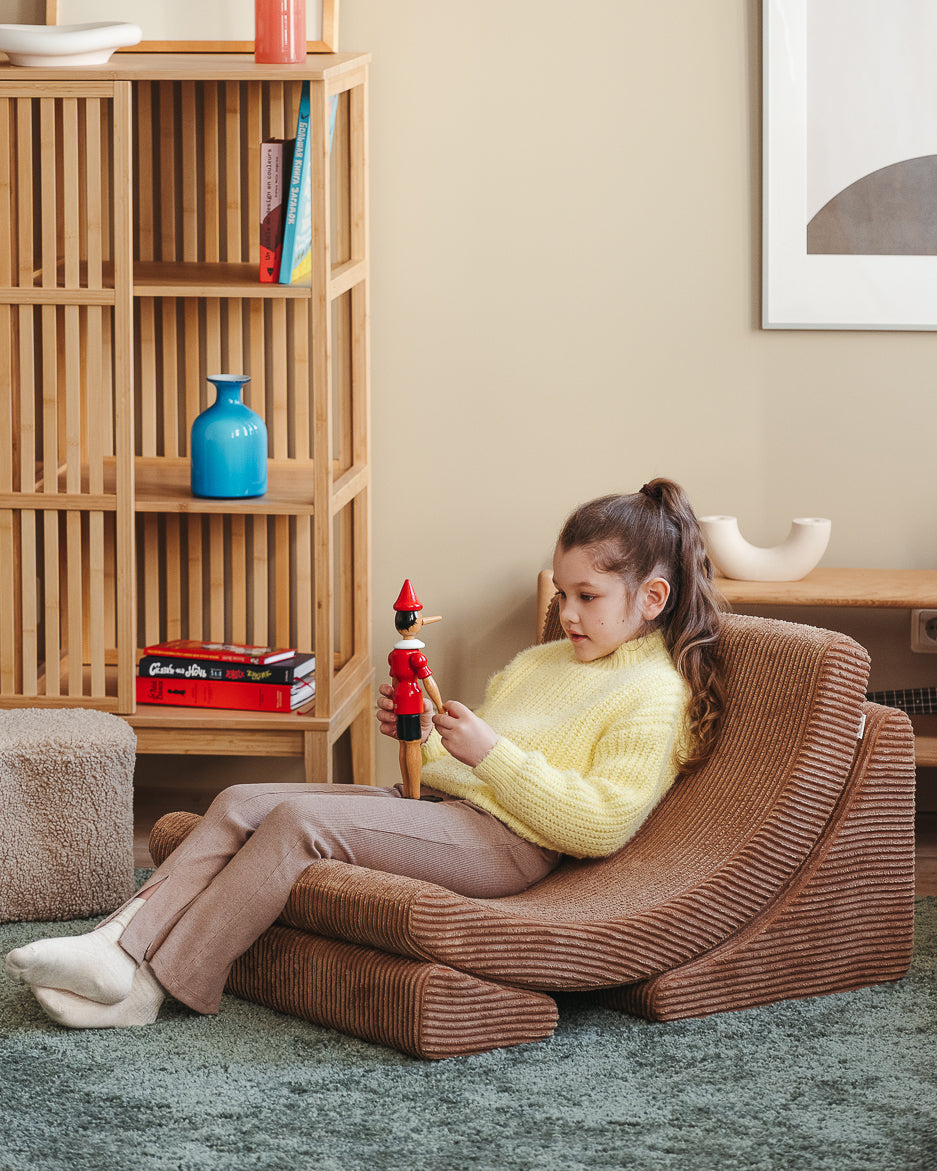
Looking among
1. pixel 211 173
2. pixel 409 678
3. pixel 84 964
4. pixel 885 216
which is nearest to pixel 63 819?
pixel 84 964

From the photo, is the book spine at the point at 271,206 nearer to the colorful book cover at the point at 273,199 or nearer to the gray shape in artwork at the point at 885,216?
the colorful book cover at the point at 273,199

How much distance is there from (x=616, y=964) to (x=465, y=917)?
0.78 feet

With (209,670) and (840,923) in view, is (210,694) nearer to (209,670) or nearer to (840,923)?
(209,670)

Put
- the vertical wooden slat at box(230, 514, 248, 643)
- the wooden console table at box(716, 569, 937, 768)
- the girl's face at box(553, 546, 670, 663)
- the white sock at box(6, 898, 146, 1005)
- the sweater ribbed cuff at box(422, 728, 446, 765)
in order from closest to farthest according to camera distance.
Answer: the white sock at box(6, 898, 146, 1005), the girl's face at box(553, 546, 670, 663), the sweater ribbed cuff at box(422, 728, 446, 765), the wooden console table at box(716, 569, 937, 768), the vertical wooden slat at box(230, 514, 248, 643)

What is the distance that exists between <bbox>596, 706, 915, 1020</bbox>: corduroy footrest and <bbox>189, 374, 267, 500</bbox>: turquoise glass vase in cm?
122

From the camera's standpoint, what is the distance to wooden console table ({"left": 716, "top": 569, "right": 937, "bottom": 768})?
2.86 m

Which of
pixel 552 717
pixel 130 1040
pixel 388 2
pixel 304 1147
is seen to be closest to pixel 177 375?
pixel 388 2

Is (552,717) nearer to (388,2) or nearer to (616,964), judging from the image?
(616,964)

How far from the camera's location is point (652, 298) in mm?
3102

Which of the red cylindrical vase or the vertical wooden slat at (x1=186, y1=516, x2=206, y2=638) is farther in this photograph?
the vertical wooden slat at (x1=186, y1=516, x2=206, y2=638)

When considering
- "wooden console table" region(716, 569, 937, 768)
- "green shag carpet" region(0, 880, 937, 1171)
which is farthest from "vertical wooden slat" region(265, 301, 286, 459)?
"green shag carpet" region(0, 880, 937, 1171)

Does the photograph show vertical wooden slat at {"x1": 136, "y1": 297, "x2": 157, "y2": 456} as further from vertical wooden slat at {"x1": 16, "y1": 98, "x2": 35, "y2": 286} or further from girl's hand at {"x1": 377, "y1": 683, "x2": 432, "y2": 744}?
girl's hand at {"x1": 377, "y1": 683, "x2": 432, "y2": 744}

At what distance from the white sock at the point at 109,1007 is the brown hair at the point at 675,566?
2.79 ft

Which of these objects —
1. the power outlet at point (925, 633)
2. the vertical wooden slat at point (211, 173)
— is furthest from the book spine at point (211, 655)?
the power outlet at point (925, 633)
